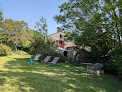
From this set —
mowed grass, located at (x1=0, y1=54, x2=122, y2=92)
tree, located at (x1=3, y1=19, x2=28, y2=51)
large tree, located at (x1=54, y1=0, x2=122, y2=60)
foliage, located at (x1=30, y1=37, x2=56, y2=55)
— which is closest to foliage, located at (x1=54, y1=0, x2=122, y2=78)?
large tree, located at (x1=54, y1=0, x2=122, y2=60)

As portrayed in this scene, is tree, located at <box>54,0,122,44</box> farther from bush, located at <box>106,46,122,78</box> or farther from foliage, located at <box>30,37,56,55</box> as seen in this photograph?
foliage, located at <box>30,37,56,55</box>

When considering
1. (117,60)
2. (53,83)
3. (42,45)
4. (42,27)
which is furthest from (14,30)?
(117,60)

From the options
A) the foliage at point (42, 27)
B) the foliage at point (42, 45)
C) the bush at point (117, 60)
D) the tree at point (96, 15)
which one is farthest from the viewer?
the foliage at point (42, 27)

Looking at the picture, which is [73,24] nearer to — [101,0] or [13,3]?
[101,0]

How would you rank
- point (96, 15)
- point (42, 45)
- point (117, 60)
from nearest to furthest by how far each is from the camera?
point (117, 60) → point (96, 15) → point (42, 45)

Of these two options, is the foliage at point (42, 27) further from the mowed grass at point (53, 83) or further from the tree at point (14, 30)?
the mowed grass at point (53, 83)

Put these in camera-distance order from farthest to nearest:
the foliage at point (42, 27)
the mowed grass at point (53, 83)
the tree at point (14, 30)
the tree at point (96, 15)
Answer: the tree at point (14, 30) < the foliage at point (42, 27) < the tree at point (96, 15) < the mowed grass at point (53, 83)

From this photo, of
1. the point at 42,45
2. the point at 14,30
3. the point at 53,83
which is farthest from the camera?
the point at 14,30

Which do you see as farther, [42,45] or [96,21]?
[42,45]

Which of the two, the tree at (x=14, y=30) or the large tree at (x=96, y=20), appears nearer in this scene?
the large tree at (x=96, y=20)

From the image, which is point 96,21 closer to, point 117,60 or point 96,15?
point 96,15

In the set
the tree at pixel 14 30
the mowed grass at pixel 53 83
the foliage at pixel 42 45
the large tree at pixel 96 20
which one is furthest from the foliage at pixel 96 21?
the tree at pixel 14 30

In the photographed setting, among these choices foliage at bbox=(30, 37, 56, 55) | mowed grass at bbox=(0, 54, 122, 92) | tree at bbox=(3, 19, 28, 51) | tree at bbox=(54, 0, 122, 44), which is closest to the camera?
mowed grass at bbox=(0, 54, 122, 92)

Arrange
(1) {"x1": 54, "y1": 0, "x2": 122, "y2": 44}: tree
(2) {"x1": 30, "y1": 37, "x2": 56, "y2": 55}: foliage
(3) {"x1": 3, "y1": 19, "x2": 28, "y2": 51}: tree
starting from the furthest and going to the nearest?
(3) {"x1": 3, "y1": 19, "x2": 28, "y2": 51}: tree, (2) {"x1": 30, "y1": 37, "x2": 56, "y2": 55}: foliage, (1) {"x1": 54, "y1": 0, "x2": 122, "y2": 44}: tree
